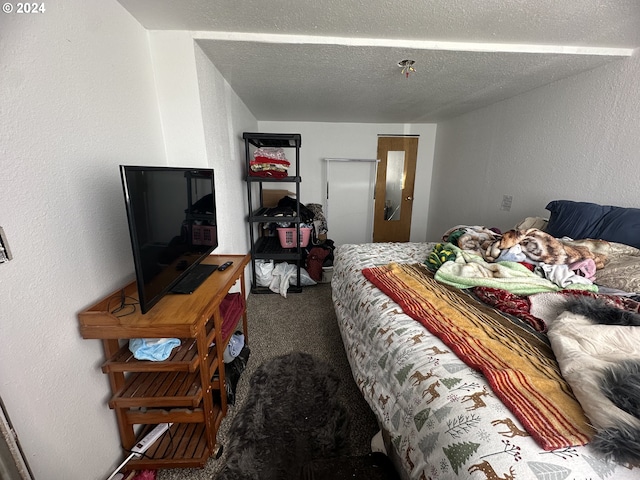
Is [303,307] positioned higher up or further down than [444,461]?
further down

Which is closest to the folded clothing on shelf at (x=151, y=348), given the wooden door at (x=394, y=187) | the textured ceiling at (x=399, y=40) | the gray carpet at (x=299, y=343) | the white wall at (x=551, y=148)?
the gray carpet at (x=299, y=343)

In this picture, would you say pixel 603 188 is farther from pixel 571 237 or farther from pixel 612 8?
pixel 612 8

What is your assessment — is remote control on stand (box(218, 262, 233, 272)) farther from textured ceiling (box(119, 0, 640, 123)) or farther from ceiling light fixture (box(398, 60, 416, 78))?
ceiling light fixture (box(398, 60, 416, 78))

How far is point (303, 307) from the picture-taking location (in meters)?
2.41

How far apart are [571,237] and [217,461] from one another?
235cm

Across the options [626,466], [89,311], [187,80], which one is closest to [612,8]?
[626,466]

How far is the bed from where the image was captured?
1.68 feet

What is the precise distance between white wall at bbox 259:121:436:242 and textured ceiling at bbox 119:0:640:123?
Answer: 1364 millimetres

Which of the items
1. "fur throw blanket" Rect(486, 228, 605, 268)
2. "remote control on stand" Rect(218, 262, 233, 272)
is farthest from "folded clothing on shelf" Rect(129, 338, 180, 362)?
"fur throw blanket" Rect(486, 228, 605, 268)

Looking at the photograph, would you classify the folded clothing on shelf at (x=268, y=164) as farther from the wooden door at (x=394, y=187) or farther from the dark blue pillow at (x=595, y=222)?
the dark blue pillow at (x=595, y=222)

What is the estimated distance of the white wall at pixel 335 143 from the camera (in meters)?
3.63

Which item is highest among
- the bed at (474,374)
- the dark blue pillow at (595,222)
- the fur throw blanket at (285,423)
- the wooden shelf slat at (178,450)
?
the dark blue pillow at (595,222)

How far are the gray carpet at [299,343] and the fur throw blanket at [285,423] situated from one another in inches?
1.8

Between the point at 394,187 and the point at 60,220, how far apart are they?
12.6ft
